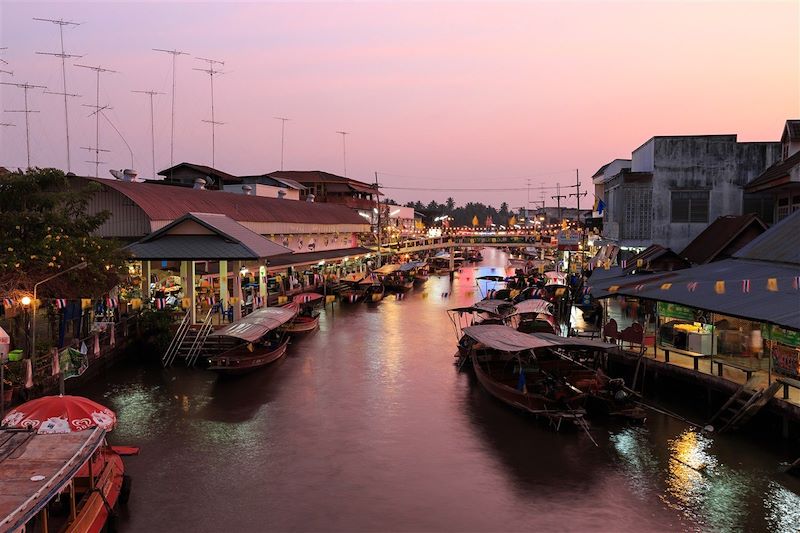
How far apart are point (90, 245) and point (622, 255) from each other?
118 feet

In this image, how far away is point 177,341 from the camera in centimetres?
3438

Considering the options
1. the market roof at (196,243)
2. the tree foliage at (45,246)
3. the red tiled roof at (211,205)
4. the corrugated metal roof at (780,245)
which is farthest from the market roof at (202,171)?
the corrugated metal roof at (780,245)

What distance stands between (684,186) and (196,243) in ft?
105

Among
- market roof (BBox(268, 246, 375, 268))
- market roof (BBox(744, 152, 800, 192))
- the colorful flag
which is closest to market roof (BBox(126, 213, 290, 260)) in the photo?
market roof (BBox(268, 246, 375, 268))

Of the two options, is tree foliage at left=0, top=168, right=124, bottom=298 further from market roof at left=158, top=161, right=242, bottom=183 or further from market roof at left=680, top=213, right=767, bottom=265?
market roof at left=158, top=161, right=242, bottom=183

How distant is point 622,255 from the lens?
1891 inches

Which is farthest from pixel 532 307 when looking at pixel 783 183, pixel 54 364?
pixel 54 364

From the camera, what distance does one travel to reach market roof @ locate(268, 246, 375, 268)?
53406 mm

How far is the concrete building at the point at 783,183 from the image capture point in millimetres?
35156

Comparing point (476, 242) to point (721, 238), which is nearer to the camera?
point (721, 238)

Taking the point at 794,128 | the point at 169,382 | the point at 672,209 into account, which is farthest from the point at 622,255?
the point at 169,382

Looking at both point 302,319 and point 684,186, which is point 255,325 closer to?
point 302,319

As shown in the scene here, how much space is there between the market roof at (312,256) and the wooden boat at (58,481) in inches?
1161

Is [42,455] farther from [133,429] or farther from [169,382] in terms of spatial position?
[169,382]
